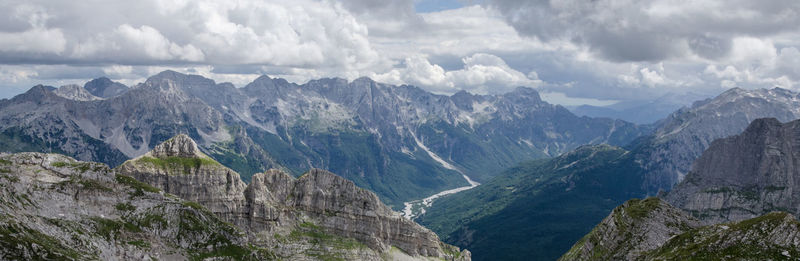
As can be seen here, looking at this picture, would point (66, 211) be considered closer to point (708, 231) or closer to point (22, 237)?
point (22, 237)

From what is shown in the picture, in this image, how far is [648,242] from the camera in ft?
548

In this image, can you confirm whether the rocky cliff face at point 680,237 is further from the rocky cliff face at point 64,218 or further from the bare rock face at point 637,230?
the rocky cliff face at point 64,218

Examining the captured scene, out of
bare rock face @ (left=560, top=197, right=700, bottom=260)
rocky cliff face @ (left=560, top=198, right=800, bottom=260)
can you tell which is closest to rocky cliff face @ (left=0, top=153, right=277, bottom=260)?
bare rock face @ (left=560, top=197, right=700, bottom=260)

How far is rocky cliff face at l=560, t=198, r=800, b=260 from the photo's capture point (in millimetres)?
126688

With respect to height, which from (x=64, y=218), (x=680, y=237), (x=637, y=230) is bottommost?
(x=64, y=218)

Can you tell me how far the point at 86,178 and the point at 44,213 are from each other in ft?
72.2

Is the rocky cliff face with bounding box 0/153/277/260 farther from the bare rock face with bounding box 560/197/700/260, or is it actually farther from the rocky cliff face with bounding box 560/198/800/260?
the rocky cliff face with bounding box 560/198/800/260

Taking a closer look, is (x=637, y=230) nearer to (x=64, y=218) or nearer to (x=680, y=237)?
(x=680, y=237)

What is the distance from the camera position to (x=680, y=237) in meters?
150

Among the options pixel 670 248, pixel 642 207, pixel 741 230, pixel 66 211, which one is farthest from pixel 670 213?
pixel 66 211

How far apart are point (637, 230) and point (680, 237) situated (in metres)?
22.1

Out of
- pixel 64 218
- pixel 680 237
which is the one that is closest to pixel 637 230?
pixel 680 237

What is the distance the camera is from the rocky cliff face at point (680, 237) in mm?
126688

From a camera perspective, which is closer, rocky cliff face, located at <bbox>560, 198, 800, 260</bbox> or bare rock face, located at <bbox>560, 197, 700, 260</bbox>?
rocky cliff face, located at <bbox>560, 198, 800, 260</bbox>
